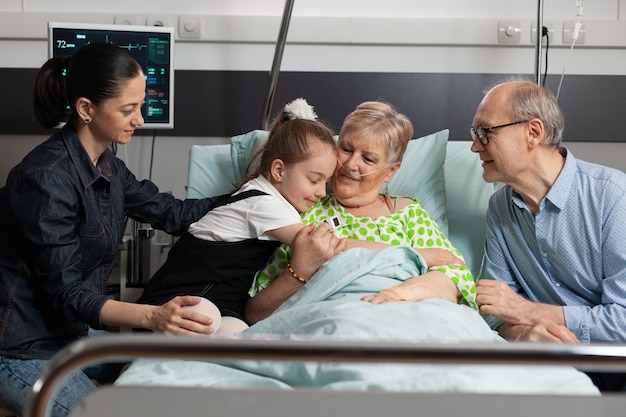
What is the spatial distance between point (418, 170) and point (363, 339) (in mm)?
1280

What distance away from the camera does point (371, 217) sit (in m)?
2.53

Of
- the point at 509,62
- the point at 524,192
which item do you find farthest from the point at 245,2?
the point at 524,192

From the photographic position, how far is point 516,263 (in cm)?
250

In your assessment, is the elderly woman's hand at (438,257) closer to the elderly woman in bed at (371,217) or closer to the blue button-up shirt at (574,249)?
the elderly woman in bed at (371,217)

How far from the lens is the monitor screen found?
10.0ft

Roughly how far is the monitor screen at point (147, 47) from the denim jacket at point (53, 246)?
982 mm

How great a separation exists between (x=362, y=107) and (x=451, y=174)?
1.70ft

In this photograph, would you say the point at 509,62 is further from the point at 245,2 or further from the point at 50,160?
the point at 50,160

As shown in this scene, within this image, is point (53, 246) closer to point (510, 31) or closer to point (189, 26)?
point (189, 26)

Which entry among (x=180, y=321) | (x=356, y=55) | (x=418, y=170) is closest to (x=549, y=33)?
(x=356, y=55)

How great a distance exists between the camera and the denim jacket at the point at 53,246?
202cm

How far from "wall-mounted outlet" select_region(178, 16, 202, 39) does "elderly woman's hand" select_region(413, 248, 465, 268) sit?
1.69 m

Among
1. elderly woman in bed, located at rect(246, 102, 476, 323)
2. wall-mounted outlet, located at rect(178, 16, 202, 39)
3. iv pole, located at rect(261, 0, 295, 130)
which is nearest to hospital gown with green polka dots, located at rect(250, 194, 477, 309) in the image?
elderly woman in bed, located at rect(246, 102, 476, 323)

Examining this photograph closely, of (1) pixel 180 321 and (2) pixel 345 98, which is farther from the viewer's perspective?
(2) pixel 345 98
